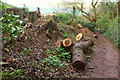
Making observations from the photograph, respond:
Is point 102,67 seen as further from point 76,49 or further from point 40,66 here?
point 40,66

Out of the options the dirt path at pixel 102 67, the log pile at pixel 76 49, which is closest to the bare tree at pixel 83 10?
the log pile at pixel 76 49

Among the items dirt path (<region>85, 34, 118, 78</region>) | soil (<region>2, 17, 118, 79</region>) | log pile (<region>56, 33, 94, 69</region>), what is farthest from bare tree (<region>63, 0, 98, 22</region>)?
soil (<region>2, 17, 118, 79</region>)

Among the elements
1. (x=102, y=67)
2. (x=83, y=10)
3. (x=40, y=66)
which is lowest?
(x=102, y=67)

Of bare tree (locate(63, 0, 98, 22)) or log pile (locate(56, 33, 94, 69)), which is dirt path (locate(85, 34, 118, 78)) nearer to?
log pile (locate(56, 33, 94, 69))

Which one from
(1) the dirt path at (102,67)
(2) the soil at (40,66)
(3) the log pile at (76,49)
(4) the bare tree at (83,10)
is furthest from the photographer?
(4) the bare tree at (83,10)

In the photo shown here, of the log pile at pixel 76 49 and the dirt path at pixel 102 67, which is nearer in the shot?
the dirt path at pixel 102 67

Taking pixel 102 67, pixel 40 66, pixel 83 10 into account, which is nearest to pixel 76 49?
pixel 102 67

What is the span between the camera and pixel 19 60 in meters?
2.52

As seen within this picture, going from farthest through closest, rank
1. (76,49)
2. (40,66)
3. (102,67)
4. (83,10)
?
(83,10) → (76,49) → (102,67) → (40,66)

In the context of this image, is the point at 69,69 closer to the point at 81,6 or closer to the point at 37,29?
the point at 37,29

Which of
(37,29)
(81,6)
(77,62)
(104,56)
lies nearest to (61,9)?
(81,6)

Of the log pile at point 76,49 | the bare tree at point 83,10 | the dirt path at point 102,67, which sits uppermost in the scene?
the bare tree at point 83,10

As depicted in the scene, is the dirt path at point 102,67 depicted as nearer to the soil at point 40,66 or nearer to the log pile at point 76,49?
the soil at point 40,66

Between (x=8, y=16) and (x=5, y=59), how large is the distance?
809 mm
